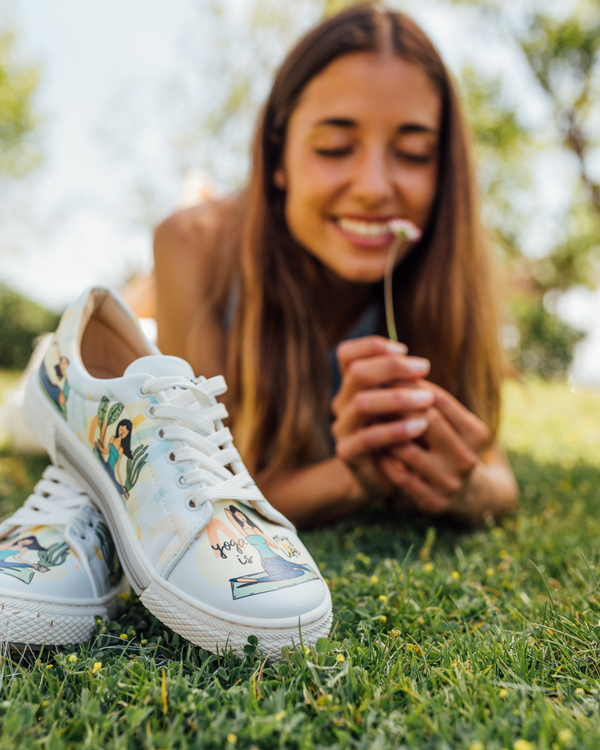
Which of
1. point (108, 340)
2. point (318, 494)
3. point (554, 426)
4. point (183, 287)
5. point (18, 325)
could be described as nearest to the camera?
point (108, 340)

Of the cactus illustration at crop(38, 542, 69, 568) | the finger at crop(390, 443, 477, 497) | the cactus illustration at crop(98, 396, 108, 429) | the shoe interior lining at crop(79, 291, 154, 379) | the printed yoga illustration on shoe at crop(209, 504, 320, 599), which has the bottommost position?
the finger at crop(390, 443, 477, 497)

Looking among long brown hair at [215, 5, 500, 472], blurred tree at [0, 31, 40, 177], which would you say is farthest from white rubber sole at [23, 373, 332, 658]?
blurred tree at [0, 31, 40, 177]

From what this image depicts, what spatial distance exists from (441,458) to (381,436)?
10.5 inches

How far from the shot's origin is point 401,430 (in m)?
1.93

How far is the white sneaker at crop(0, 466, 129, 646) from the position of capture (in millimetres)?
1115

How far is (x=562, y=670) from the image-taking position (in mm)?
1071

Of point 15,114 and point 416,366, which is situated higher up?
point 15,114

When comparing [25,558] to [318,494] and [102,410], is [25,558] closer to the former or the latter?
[102,410]

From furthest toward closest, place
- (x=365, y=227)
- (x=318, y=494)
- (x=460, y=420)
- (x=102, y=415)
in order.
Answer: (x=365, y=227) → (x=318, y=494) → (x=460, y=420) → (x=102, y=415)

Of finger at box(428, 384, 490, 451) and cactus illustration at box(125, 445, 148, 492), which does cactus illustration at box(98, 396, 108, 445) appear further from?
finger at box(428, 384, 490, 451)

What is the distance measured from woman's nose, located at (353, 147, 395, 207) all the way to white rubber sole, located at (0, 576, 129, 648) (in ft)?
5.71

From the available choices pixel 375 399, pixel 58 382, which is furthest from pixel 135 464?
pixel 375 399

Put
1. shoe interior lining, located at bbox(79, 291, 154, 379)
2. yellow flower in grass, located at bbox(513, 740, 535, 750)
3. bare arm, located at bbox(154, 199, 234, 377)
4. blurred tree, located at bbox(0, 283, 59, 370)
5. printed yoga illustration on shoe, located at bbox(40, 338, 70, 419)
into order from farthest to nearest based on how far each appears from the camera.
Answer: blurred tree, located at bbox(0, 283, 59, 370)
bare arm, located at bbox(154, 199, 234, 377)
shoe interior lining, located at bbox(79, 291, 154, 379)
printed yoga illustration on shoe, located at bbox(40, 338, 70, 419)
yellow flower in grass, located at bbox(513, 740, 535, 750)

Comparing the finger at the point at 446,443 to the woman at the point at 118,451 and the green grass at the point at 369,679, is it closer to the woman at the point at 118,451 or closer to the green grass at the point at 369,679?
the green grass at the point at 369,679
